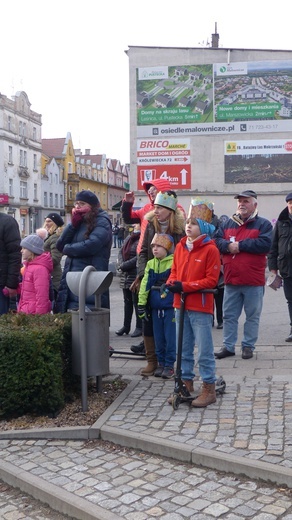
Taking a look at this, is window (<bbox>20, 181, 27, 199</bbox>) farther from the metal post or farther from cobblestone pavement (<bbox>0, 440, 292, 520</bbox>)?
cobblestone pavement (<bbox>0, 440, 292, 520</bbox>)

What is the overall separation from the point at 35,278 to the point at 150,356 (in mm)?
1490

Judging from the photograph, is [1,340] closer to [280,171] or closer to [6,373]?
[6,373]

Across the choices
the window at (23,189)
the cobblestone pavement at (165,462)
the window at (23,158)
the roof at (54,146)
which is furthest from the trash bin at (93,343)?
the roof at (54,146)

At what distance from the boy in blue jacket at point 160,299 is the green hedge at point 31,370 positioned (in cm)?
118

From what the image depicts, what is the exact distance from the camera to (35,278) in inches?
278

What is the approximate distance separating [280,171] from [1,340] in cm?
2578

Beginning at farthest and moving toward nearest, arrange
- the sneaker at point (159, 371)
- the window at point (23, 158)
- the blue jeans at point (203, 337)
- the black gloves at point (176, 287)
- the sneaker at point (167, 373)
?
the window at point (23, 158) < the sneaker at point (159, 371) < the sneaker at point (167, 373) < the blue jeans at point (203, 337) < the black gloves at point (176, 287)

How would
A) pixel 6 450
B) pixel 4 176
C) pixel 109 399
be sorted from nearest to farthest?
pixel 6 450 → pixel 109 399 → pixel 4 176

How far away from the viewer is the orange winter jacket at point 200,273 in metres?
5.62

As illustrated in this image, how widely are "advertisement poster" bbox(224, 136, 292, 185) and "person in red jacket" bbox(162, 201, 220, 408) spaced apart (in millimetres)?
24660

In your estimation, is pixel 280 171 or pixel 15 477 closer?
pixel 15 477

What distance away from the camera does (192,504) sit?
3975 millimetres

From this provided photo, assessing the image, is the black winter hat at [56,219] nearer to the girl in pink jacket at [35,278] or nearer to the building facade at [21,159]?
the girl in pink jacket at [35,278]

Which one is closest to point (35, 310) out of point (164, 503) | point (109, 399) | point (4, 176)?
point (109, 399)
